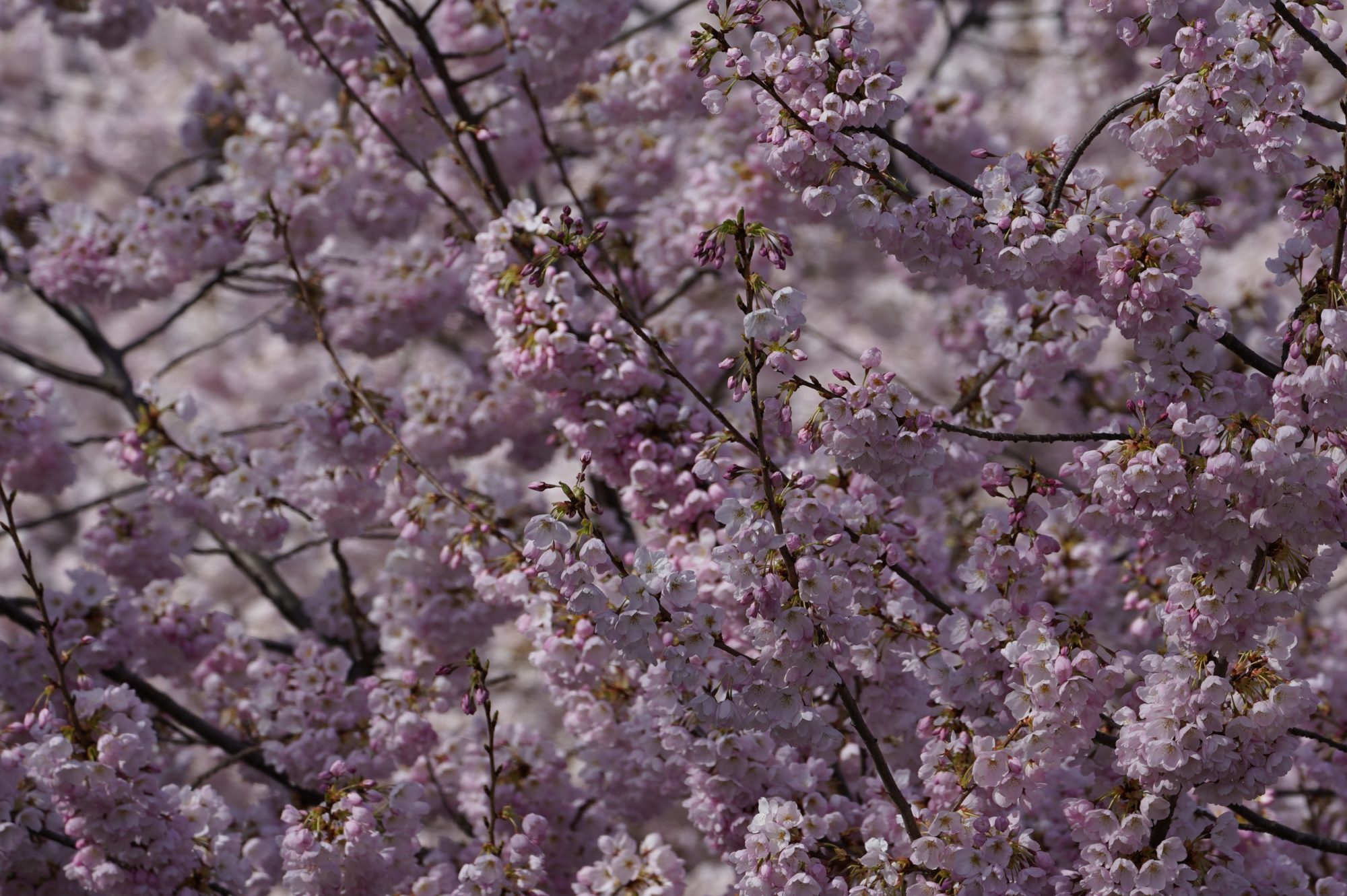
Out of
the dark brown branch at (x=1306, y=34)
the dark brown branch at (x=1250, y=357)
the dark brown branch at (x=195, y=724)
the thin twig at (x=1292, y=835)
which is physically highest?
the dark brown branch at (x=1306, y=34)

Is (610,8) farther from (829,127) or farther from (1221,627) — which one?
(1221,627)

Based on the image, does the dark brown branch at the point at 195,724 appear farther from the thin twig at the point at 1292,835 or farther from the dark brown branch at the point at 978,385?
the thin twig at the point at 1292,835

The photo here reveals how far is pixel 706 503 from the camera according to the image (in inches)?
125

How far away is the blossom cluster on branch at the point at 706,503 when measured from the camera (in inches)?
98.4

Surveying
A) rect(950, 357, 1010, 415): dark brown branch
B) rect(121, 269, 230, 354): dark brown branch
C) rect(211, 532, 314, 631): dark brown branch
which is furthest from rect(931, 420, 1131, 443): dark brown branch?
rect(121, 269, 230, 354): dark brown branch

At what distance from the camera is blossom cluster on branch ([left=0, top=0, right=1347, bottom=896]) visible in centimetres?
250

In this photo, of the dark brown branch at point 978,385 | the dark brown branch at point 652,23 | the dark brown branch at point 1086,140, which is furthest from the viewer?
the dark brown branch at point 652,23

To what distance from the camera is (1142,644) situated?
427 centimetres

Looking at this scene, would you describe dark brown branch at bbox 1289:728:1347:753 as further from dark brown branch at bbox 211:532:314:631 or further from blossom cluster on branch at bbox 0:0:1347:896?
dark brown branch at bbox 211:532:314:631

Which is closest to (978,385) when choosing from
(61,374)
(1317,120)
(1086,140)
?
(1086,140)

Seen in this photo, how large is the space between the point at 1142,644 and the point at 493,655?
738 centimetres

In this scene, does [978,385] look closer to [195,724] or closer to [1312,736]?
[1312,736]

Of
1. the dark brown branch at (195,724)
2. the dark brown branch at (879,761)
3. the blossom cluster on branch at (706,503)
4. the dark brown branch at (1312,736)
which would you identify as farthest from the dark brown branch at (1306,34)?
the dark brown branch at (195,724)

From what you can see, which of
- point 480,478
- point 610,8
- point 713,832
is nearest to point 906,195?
point 713,832
